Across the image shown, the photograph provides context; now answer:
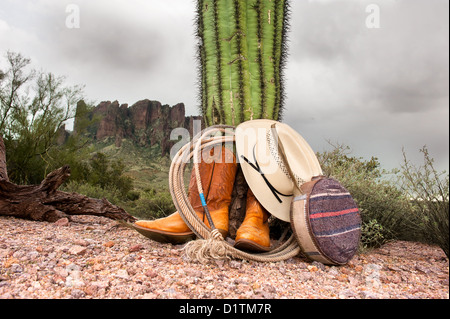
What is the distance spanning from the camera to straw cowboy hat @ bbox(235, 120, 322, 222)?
109 inches

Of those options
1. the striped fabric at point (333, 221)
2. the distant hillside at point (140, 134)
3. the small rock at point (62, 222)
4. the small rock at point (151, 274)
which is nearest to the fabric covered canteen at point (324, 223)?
the striped fabric at point (333, 221)

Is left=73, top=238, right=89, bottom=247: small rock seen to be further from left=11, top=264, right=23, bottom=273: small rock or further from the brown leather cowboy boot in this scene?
left=11, top=264, right=23, bottom=273: small rock

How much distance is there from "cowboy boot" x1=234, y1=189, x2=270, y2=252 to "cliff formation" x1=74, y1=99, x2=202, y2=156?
14.6 metres

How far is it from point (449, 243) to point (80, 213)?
3.72 metres

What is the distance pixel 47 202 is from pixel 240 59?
2654 mm

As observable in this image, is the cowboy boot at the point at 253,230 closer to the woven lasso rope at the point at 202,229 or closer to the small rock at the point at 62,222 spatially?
the woven lasso rope at the point at 202,229

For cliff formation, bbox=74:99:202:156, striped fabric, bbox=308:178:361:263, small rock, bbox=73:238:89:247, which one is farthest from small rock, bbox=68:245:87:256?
cliff formation, bbox=74:99:202:156

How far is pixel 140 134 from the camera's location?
2352 cm

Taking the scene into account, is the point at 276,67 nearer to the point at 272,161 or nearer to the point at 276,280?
the point at 272,161

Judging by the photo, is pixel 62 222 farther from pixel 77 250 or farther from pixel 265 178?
pixel 265 178

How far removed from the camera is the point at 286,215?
279cm

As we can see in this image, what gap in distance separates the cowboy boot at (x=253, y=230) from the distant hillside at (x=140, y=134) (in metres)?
6.35
